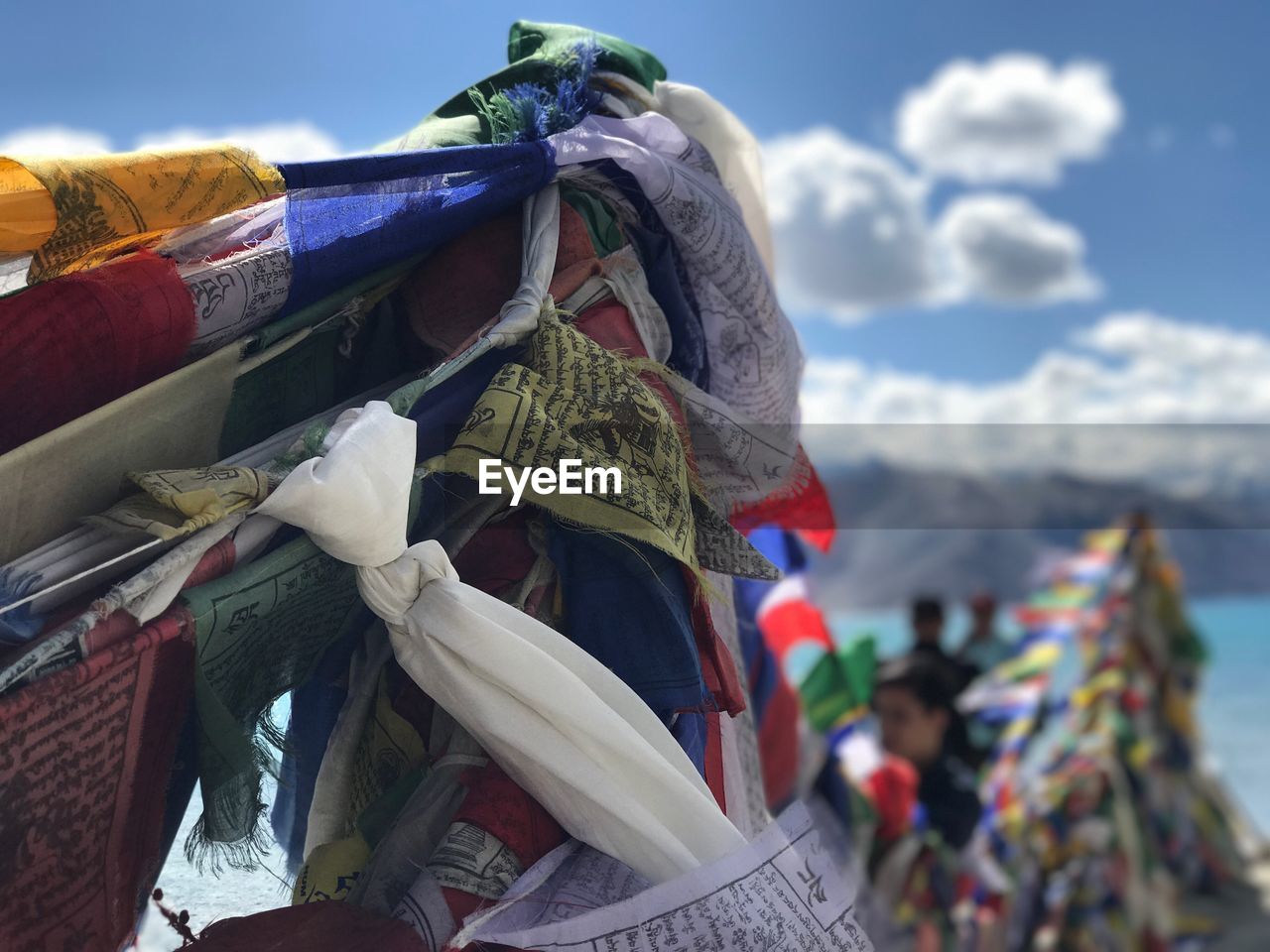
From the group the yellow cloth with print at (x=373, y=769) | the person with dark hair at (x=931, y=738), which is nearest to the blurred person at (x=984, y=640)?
the person with dark hair at (x=931, y=738)

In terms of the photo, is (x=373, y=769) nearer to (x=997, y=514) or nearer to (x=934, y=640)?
(x=997, y=514)

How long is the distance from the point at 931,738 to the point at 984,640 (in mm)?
593

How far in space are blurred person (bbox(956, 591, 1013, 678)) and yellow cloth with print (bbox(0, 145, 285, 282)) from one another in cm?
256

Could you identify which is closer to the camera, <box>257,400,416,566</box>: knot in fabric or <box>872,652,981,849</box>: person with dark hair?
<box>257,400,416,566</box>: knot in fabric

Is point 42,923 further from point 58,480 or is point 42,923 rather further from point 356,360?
point 356,360

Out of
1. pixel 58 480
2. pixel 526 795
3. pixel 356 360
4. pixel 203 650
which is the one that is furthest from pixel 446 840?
pixel 356 360

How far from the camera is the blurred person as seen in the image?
10.2 feet

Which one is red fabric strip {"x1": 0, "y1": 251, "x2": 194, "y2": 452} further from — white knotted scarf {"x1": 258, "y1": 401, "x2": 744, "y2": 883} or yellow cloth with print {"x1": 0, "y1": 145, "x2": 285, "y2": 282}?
white knotted scarf {"x1": 258, "y1": 401, "x2": 744, "y2": 883}

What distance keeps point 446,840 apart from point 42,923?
25 centimetres

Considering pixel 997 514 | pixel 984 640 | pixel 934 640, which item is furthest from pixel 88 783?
pixel 984 640

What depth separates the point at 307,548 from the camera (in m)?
0.80

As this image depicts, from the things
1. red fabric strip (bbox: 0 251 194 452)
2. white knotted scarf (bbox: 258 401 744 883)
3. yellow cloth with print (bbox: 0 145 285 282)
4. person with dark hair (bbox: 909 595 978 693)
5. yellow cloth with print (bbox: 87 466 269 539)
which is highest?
yellow cloth with print (bbox: 0 145 285 282)

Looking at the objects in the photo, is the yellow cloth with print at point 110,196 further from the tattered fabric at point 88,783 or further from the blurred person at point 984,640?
the blurred person at point 984,640

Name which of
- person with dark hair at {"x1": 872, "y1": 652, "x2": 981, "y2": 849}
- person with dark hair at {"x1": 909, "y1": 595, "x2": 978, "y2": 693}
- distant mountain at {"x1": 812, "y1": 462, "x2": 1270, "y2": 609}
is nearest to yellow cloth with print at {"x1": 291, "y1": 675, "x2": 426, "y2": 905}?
distant mountain at {"x1": 812, "y1": 462, "x2": 1270, "y2": 609}
